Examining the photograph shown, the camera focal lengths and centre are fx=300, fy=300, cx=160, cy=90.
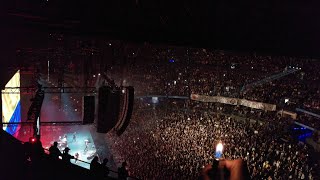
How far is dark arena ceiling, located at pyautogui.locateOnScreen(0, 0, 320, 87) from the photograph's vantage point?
6367mm

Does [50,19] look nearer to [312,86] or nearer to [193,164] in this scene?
[193,164]

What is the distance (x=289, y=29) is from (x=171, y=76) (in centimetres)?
2380

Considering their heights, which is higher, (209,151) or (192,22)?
(192,22)

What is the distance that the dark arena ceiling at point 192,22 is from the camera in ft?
20.9

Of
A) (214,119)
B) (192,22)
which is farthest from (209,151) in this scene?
(192,22)

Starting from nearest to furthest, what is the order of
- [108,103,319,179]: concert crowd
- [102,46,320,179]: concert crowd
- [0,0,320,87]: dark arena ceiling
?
[0,0,320,87]: dark arena ceiling → [108,103,319,179]: concert crowd → [102,46,320,179]: concert crowd

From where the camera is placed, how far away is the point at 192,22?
664 centimetres

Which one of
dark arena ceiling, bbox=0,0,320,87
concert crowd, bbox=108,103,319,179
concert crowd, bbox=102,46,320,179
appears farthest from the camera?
concert crowd, bbox=102,46,320,179

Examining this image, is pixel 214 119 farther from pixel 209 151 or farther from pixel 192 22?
pixel 192 22

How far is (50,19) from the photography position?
6281 mm

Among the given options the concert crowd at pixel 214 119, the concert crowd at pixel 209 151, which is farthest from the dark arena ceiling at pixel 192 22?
the concert crowd at pixel 214 119

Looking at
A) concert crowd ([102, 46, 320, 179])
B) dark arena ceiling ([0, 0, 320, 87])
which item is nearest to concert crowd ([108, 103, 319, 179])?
concert crowd ([102, 46, 320, 179])

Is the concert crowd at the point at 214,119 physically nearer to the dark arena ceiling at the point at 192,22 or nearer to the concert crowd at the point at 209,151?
the concert crowd at the point at 209,151

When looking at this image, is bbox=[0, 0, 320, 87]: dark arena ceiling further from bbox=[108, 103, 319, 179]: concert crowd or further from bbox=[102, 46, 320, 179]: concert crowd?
bbox=[102, 46, 320, 179]: concert crowd
